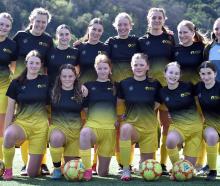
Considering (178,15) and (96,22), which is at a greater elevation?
(178,15)

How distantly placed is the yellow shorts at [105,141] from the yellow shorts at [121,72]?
94cm

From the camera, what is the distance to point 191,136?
704 centimetres

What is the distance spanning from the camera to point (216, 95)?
23.0 ft

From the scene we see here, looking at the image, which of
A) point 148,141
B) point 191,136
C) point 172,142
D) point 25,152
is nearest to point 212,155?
point 191,136

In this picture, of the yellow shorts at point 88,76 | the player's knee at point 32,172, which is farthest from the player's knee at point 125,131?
the player's knee at point 32,172

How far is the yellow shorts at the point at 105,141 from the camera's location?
23.2ft

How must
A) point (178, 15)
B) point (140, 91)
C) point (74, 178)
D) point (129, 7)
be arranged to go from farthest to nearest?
point (129, 7), point (178, 15), point (140, 91), point (74, 178)

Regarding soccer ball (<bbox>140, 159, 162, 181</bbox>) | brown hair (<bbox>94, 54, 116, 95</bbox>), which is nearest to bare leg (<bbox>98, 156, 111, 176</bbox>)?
soccer ball (<bbox>140, 159, 162, 181</bbox>)

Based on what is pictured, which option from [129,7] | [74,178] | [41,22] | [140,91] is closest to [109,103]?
[140,91]

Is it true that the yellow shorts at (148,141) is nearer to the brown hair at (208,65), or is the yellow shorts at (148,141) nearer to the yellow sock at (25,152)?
the brown hair at (208,65)

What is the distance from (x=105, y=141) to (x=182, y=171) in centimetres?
119

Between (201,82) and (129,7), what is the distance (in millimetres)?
83877

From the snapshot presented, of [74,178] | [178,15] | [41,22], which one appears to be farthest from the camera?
[178,15]

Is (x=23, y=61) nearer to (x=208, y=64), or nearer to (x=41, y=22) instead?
(x=41, y=22)
